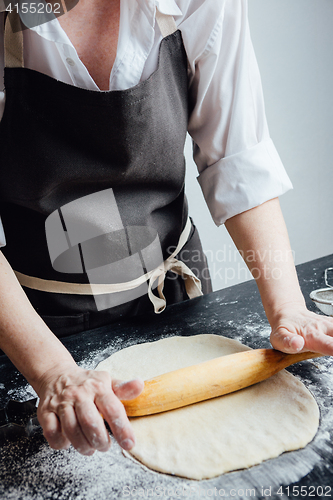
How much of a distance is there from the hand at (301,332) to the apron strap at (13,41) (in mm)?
822

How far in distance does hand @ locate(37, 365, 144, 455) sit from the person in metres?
0.03

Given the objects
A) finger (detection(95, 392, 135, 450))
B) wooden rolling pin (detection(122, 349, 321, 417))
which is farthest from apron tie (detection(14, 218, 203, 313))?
finger (detection(95, 392, 135, 450))

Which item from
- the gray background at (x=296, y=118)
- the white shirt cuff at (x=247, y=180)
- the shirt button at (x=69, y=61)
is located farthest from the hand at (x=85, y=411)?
the gray background at (x=296, y=118)

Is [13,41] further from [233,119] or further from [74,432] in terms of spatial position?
[74,432]

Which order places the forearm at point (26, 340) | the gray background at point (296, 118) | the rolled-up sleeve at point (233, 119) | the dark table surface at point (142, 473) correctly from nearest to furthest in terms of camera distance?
the dark table surface at point (142, 473) → the forearm at point (26, 340) → the rolled-up sleeve at point (233, 119) → the gray background at point (296, 118)

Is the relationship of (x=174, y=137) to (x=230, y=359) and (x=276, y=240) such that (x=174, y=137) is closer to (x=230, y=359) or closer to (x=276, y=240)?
(x=276, y=240)

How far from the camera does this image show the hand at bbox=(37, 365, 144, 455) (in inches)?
22.7

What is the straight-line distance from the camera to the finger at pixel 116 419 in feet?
1.89

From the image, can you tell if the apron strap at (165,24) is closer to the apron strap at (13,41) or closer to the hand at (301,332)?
the apron strap at (13,41)

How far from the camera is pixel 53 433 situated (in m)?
0.59

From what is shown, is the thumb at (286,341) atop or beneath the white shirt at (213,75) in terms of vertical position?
beneath

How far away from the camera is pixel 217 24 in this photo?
0.91 meters

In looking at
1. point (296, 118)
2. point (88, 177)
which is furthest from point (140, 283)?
point (296, 118)

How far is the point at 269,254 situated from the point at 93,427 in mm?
584
